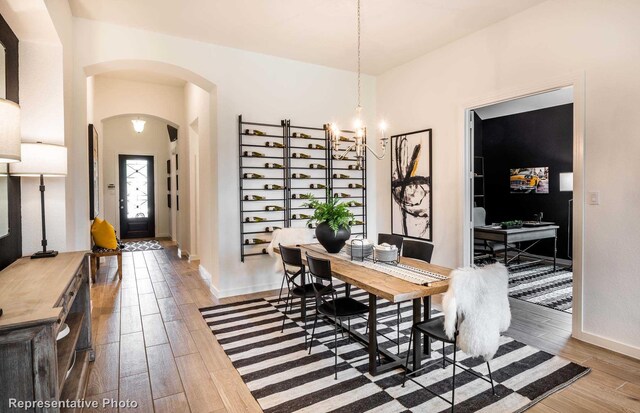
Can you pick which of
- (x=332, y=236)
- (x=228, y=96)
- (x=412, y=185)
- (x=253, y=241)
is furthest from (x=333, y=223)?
(x=228, y=96)

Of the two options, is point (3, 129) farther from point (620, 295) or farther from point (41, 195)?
point (620, 295)

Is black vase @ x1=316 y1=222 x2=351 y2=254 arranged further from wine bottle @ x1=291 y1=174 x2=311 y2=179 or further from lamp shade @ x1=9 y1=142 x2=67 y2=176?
lamp shade @ x1=9 y1=142 x2=67 y2=176

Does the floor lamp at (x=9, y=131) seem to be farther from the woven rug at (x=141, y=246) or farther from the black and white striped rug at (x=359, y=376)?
the woven rug at (x=141, y=246)

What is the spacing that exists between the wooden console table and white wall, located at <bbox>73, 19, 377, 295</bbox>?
200 centimetres

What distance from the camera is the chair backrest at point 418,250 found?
10.9ft

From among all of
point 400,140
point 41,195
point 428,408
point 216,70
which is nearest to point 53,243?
point 41,195

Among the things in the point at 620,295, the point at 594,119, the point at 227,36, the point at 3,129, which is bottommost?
the point at 620,295

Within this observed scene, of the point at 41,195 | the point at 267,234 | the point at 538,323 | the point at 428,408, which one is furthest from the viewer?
the point at 267,234

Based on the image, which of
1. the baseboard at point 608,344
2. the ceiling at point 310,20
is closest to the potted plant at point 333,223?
the ceiling at point 310,20

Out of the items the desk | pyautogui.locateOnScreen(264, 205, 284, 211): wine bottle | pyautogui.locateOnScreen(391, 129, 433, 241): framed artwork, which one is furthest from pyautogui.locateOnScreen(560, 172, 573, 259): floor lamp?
Result: pyautogui.locateOnScreen(264, 205, 284, 211): wine bottle

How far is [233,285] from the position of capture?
4.64 m

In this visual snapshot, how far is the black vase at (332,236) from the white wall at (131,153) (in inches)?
309

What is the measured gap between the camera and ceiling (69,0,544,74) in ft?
11.3

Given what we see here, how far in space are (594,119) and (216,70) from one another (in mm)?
4059
